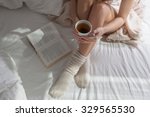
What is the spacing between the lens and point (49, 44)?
139cm

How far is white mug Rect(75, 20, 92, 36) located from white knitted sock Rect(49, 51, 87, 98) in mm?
175

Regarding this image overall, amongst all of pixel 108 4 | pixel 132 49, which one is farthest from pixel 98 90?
pixel 108 4

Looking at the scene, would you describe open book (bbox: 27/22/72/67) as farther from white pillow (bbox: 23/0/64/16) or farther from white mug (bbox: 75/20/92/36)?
white mug (bbox: 75/20/92/36)

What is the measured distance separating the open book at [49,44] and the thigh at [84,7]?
16 cm

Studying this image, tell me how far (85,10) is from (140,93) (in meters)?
0.44

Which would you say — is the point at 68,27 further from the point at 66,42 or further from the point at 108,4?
the point at 108,4

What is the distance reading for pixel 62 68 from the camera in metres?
1.34

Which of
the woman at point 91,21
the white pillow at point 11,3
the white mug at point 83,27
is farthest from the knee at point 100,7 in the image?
the white pillow at point 11,3

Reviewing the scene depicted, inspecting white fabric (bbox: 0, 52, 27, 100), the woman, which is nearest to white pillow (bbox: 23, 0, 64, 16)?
the woman

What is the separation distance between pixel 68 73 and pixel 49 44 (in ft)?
0.59

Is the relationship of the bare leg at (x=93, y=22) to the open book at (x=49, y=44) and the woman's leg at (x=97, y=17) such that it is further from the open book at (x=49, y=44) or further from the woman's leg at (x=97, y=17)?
the open book at (x=49, y=44)

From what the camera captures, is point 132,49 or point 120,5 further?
point 132,49

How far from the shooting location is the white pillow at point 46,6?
1.44 metres

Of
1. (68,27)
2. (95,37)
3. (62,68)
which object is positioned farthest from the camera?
(68,27)
